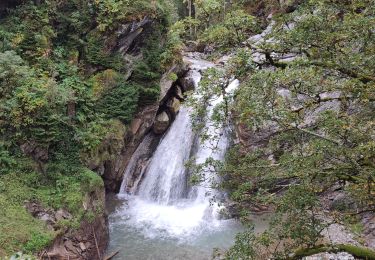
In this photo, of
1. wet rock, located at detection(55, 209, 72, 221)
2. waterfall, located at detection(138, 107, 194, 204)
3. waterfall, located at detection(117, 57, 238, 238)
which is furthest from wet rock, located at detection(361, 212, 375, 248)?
wet rock, located at detection(55, 209, 72, 221)

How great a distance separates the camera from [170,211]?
16312mm

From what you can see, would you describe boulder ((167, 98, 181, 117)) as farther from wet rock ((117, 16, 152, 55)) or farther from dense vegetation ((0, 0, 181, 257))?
wet rock ((117, 16, 152, 55))

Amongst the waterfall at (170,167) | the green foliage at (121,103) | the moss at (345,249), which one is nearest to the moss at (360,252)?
the moss at (345,249)

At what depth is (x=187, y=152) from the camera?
1839 centimetres

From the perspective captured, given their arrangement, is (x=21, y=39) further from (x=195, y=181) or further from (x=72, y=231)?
(x=195, y=181)

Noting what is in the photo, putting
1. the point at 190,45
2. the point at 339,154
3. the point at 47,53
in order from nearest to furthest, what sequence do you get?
the point at 339,154, the point at 47,53, the point at 190,45

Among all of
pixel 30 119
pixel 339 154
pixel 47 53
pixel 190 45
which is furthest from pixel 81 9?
pixel 190 45

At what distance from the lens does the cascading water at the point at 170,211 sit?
43.7 feet

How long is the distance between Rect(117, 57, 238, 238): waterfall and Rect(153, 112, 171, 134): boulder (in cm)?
37

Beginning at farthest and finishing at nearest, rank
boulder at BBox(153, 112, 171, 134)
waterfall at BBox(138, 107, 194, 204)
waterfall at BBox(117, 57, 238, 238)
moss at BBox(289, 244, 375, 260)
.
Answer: boulder at BBox(153, 112, 171, 134)
waterfall at BBox(138, 107, 194, 204)
waterfall at BBox(117, 57, 238, 238)
moss at BBox(289, 244, 375, 260)

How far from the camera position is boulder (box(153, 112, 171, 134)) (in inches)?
741

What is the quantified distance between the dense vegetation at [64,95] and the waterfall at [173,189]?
8.84ft

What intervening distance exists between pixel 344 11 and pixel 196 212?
35.8 ft

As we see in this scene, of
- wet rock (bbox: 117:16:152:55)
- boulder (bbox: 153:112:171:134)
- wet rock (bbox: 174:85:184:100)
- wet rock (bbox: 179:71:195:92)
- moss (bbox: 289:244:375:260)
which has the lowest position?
moss (bbox: 289:244:375:260)
